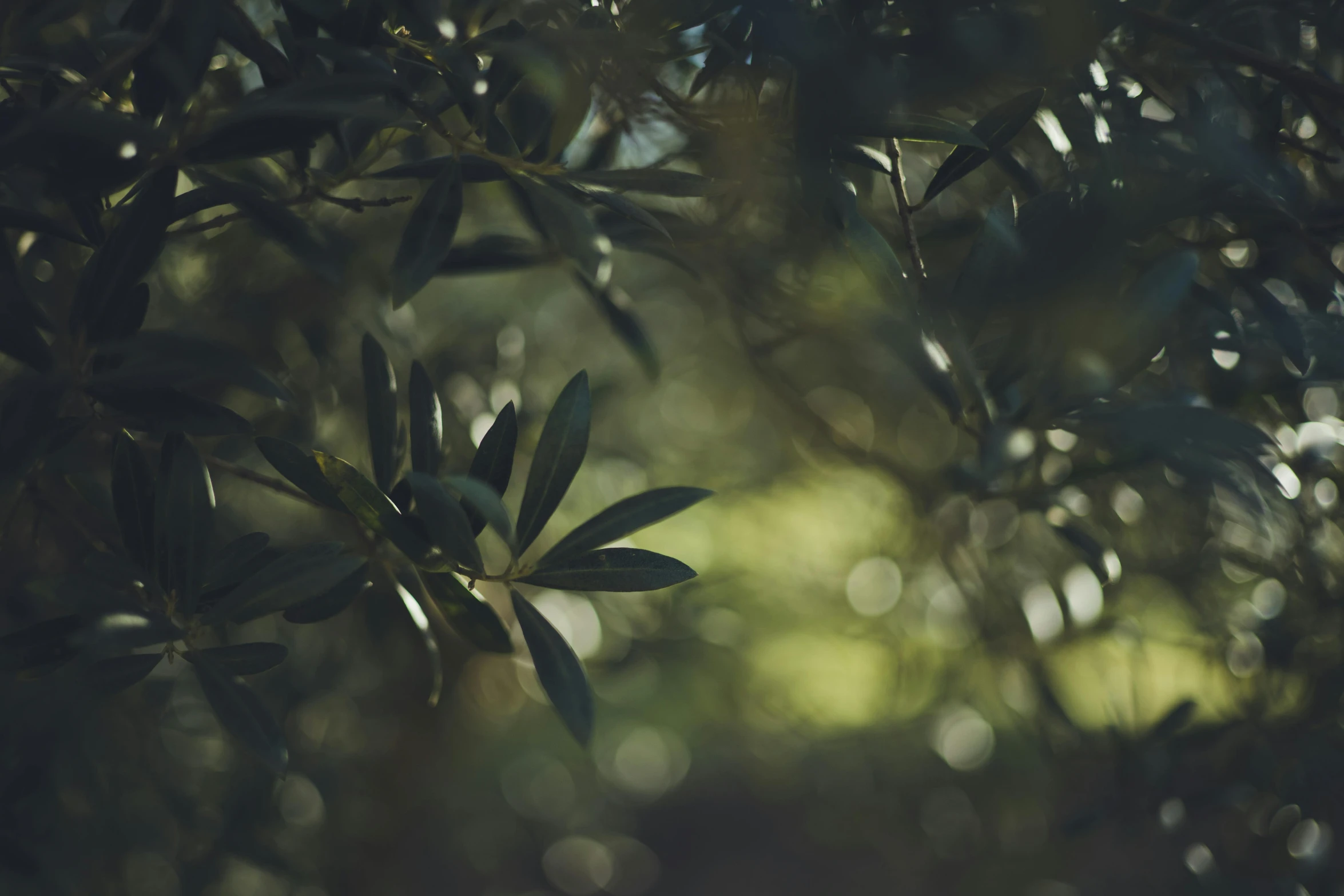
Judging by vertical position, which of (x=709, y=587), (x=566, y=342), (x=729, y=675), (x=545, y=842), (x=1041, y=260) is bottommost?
(x=545, y=842)

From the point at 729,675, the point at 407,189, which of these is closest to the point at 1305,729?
the point at 407,189

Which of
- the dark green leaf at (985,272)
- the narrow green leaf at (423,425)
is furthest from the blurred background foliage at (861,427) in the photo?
the narrow green leaf at (423,425)

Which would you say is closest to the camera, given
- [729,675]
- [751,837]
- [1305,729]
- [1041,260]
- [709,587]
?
[1041,260]

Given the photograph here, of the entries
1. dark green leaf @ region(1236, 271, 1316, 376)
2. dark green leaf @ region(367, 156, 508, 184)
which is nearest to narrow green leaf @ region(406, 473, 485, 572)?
dark green leaf @ region(367, 156, 508, 184)

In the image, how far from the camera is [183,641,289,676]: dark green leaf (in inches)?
18.0

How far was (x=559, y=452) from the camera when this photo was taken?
479 millimetres

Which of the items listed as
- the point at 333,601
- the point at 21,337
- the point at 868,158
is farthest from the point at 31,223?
the point at 868,158

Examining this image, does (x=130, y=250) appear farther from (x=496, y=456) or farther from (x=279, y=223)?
(x=496, y=456)

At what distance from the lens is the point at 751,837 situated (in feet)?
10.2

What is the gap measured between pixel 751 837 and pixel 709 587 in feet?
4.59

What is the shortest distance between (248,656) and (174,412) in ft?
0.50

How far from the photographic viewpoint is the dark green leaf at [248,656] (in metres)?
0.46

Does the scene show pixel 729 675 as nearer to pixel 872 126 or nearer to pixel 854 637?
pixel 854 637

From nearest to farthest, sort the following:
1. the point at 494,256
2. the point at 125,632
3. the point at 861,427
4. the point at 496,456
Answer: the point at 125,632 < the point at 496,456 < the point at 494,256 < the point at 861,427
